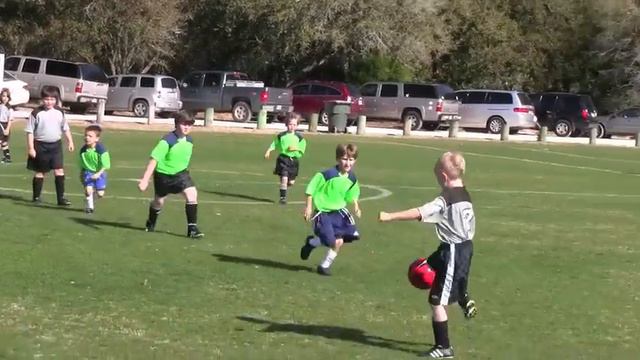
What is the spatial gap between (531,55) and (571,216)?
39.3 metres

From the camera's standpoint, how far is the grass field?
7836mm

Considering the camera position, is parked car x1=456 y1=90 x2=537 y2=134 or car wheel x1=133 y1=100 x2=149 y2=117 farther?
parked car x1=456 y1=90 x2=537 y2=134

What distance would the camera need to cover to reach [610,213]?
57.2 ft

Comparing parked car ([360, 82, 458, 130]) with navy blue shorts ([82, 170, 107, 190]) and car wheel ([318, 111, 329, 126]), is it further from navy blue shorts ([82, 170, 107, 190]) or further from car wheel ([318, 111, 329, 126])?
navy blue shorts ([82, 170, 107, 190])

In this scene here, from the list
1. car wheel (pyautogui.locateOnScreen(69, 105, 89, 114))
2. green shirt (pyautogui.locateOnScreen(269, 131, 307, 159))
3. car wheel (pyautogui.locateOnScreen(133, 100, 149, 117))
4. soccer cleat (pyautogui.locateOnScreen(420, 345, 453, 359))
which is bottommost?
car wheel (pyautogui.locateOnScreen(69, 105, 89, 114))

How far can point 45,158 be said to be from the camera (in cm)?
1470

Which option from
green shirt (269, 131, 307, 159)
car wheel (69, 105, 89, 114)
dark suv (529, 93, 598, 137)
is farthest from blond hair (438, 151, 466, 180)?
dark suv (529, 93, 598, 137)

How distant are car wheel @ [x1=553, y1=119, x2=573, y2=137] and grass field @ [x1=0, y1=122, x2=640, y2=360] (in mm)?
27006

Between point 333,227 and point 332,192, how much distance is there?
0.35 meters

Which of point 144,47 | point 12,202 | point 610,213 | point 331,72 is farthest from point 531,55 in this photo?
point 12,202

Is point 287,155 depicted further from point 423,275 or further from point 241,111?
point 241,111

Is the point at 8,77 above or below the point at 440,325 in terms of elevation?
above

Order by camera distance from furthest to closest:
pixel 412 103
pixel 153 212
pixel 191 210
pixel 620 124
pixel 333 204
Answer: pixel 620 124
pixel 412 103
pixel 153 212
pixel 191 210
pixel 333 204

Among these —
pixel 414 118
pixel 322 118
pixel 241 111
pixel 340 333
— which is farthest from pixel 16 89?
pixel 340 333
